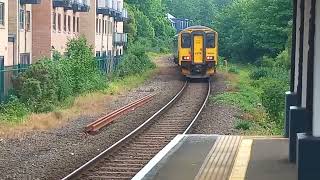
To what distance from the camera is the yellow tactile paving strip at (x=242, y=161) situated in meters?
9.55

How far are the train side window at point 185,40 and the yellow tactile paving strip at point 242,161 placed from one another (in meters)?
24.9

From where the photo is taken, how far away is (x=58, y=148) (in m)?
14.9

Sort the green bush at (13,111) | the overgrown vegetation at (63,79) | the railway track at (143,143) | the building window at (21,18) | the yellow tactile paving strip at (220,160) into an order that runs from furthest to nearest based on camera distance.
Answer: the building window at (21,18)
the overgrown vegetation at (63,79)
the green bush at (13,111)
the railway track at (143,143)
the yellow tactile paving strip at (220,160)

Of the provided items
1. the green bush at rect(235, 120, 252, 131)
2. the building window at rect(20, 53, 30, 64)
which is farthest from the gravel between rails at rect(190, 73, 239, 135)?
the building window at rect(20, 53, 30, 64)

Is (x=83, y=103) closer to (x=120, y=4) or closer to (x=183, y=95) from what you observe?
(x=183, y=95)

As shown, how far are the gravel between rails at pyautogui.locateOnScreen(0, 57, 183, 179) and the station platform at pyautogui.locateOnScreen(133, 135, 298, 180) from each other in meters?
2.12

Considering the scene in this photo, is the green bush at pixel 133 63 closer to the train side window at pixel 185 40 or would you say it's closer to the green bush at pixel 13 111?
the train side window at pixel 185 40

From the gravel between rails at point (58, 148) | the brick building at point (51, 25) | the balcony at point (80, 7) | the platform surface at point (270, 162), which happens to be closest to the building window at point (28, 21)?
the brick building at point (51, 25)

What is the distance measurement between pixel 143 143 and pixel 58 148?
2077 millimetres

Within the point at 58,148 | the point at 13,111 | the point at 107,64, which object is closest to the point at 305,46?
the point at 58,148

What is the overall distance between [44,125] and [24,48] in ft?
54.9

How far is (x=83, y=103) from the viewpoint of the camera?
26.2 meters

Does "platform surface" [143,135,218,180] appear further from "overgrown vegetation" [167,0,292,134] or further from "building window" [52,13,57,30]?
"building window" [52,13,57,30]

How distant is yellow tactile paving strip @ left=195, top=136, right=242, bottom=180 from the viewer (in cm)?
966
